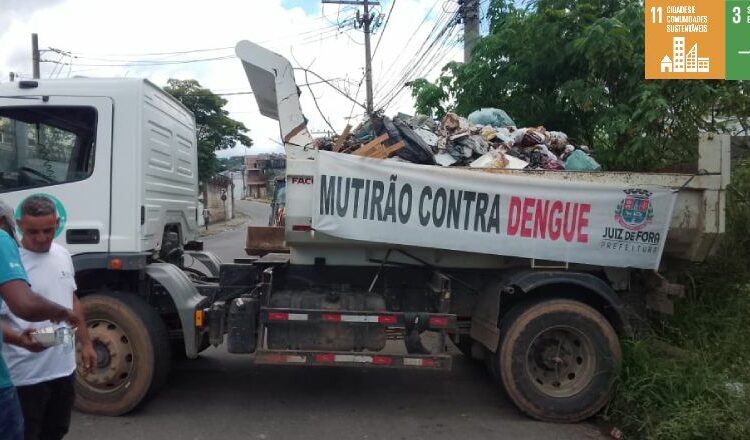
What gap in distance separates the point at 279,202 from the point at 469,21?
7.45 metres

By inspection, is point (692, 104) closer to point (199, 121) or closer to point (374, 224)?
point (374, 224)

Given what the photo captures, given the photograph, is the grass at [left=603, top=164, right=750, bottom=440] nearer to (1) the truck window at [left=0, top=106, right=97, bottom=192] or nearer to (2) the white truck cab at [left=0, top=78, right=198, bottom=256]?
(2) the white truck cab at [left=0, top=78, right=198, bottom=256]

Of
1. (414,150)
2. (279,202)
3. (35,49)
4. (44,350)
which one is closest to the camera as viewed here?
(44,350)

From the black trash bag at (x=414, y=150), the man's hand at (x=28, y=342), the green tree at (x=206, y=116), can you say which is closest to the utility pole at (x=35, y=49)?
the green tree at (x=206, y=116)

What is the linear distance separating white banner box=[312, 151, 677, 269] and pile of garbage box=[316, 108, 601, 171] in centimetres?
29

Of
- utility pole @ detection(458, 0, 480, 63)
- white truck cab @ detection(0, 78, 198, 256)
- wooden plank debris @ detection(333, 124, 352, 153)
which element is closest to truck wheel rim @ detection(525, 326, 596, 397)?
Answer: wooden plank debris @ detection(333, 124, 352, 153)

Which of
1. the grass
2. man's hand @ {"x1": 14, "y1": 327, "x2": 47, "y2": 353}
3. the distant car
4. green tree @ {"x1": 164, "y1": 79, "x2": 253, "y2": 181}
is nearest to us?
man's hand @ {"x1": 14, "y1": 327, "x2": 47, "y2": 353}

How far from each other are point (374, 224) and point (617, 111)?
152 inches

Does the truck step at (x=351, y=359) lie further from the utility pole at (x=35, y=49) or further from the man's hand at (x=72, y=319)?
the utility pole at (x=35, y=49)

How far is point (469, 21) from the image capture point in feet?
37.5

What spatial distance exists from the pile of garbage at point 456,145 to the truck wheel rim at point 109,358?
7.21 ft

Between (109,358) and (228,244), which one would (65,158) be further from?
(228,244)

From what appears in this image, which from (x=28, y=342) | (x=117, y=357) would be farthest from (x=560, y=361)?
(x=28, y=342)

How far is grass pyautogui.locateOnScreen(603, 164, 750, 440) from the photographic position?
4.13 metres
